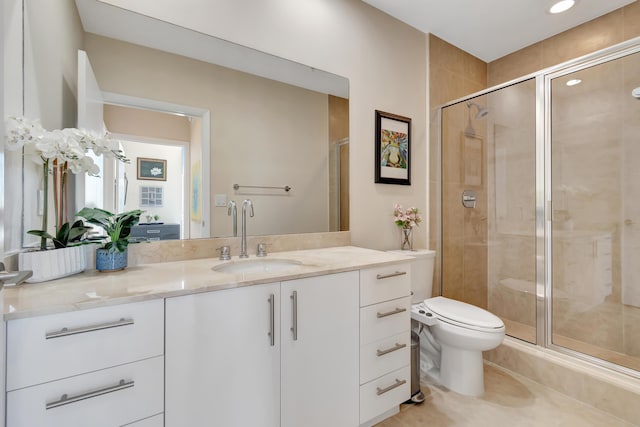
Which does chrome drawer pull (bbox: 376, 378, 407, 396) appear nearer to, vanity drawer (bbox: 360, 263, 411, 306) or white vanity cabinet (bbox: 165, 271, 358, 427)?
white vanity cabinet (bbox: 165, 271, 358, 427)

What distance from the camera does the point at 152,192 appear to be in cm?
144

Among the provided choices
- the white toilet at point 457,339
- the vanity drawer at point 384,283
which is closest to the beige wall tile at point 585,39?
the white toilet at point 457,339

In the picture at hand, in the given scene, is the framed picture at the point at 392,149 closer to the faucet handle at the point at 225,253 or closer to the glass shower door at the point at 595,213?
the glass shower door at the point at 595,213

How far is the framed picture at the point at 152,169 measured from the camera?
1.40m

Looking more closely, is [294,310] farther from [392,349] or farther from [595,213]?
[595,213]

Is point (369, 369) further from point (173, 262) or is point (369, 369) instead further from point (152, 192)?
point (152, 192)

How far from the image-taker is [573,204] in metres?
2.10

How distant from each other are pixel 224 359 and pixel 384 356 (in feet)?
2.62

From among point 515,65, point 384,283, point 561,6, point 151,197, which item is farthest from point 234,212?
point 515,65

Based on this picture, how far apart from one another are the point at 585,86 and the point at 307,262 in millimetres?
2276

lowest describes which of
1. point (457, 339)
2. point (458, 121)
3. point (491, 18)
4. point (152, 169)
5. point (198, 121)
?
point (457, 339)

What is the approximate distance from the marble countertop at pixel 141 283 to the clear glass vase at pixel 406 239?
2.52 feet

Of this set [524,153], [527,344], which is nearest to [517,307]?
[527,344]

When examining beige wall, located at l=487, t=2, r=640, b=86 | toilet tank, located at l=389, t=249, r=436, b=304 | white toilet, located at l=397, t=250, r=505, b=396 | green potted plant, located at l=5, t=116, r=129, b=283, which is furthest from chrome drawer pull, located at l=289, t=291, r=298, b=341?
beige wall, located at l=487, t=2, r=640, b=86
